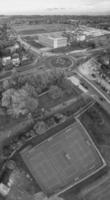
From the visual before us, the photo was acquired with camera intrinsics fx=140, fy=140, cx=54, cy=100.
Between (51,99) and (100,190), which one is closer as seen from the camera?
(100,190)

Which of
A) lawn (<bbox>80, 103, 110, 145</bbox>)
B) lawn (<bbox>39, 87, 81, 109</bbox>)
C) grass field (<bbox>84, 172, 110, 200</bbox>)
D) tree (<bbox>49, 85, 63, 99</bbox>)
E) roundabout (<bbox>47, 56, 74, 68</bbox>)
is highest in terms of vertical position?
roundabout (<bbox>47, 56, 74, 68</bbox>)

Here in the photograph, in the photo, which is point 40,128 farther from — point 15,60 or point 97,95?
point 15,60

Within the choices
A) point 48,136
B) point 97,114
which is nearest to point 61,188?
point 48,136

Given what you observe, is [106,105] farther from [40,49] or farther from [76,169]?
[40,49]

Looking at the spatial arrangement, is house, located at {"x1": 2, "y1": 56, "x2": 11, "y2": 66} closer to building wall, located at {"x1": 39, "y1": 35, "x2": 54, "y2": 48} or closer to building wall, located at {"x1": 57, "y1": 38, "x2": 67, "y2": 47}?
building wall, located at {"x1": 39, "y1": 35, "x2": 54, "y2": 48}

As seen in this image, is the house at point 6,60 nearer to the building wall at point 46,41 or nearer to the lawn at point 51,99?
the lawn at point 51,99

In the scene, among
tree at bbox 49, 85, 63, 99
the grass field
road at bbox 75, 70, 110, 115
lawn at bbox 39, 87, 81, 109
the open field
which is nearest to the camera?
the grass field

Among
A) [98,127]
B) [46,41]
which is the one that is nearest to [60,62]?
[46,41]

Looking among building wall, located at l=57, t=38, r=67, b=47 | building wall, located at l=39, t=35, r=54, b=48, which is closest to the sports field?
building wall, located at l=39, t=35, r=54, b=48

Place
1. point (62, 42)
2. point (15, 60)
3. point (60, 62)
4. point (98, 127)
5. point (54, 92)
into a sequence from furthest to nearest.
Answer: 1. point (62, 42)
2. point (60, 62)
3. point (15, 60)
4. point (54, 92)
5. point (98, 127)
